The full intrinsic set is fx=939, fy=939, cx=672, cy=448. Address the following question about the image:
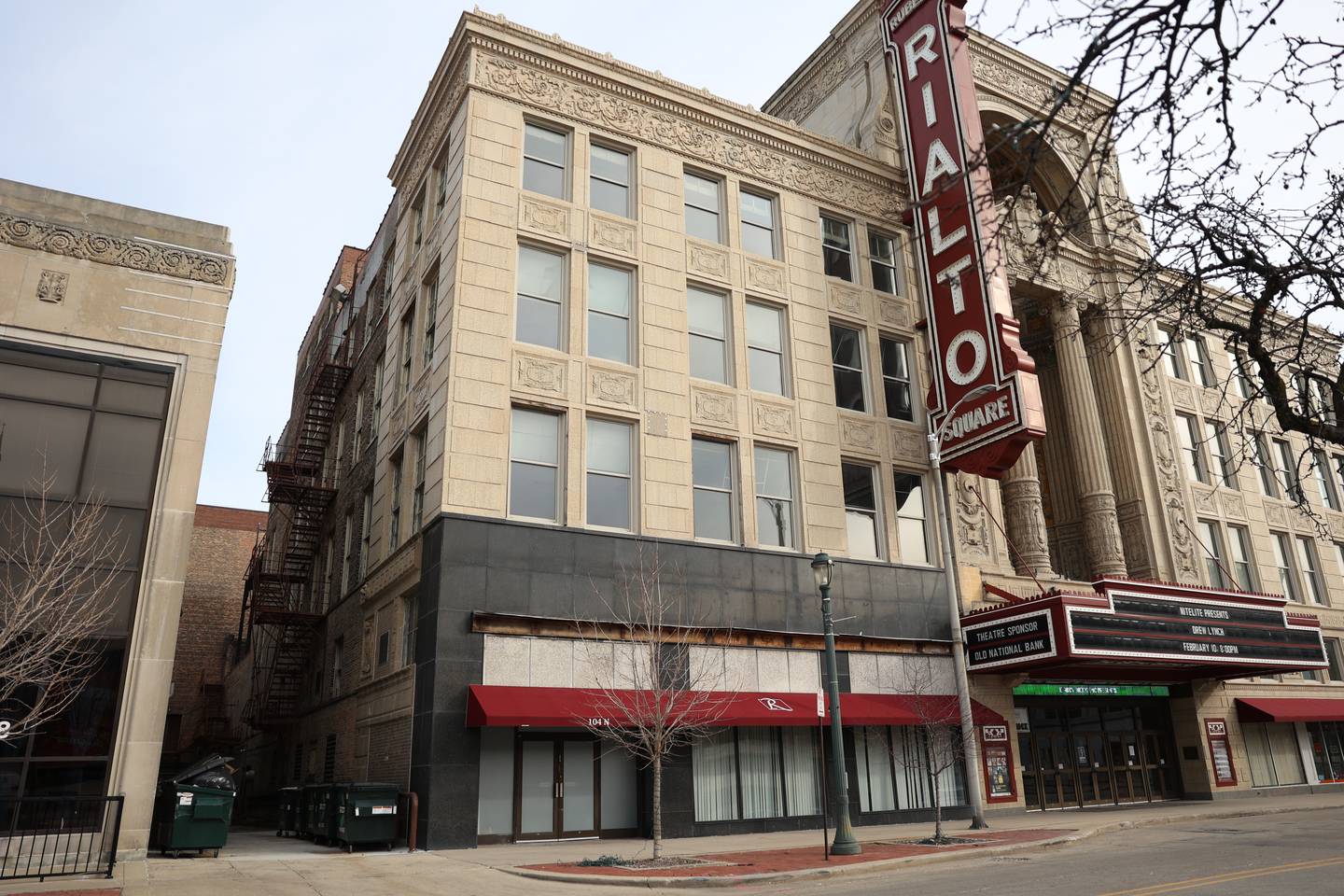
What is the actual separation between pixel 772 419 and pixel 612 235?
6.19 metres

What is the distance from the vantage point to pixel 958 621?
24.1 meters

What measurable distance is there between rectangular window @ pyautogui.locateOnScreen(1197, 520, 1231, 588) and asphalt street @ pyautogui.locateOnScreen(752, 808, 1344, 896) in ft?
48.9

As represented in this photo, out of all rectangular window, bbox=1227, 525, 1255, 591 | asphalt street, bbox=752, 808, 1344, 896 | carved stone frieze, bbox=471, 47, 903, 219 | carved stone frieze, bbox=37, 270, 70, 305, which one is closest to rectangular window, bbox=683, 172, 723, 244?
carved stone frieze, bbox=471, 47, 903, 219

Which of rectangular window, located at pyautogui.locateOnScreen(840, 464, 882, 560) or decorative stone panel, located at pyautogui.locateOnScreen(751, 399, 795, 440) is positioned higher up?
decorative stone panel, located at pyautogui.locateOnScreen(751, 399, 795, 440)

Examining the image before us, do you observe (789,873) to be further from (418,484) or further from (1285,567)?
(1285,567)

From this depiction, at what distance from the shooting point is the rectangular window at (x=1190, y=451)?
111ft

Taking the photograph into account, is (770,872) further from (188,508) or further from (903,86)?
(903,86)

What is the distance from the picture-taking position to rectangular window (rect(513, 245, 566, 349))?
22047mm

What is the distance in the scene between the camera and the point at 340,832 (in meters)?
17.9

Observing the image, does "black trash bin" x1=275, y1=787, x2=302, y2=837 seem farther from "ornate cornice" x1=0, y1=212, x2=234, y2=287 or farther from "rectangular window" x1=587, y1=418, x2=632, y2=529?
"ornate cornice" x1=0, y1=212, x2=234, y2=287

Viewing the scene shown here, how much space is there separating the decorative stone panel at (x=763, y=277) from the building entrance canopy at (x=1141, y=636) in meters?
10.2

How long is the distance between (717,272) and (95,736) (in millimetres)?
17184

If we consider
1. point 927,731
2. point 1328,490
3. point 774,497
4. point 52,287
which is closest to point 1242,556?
point 1328,490

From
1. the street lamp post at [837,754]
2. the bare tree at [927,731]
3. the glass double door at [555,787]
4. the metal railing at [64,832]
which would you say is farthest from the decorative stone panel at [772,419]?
the metal railing at [64,832]
